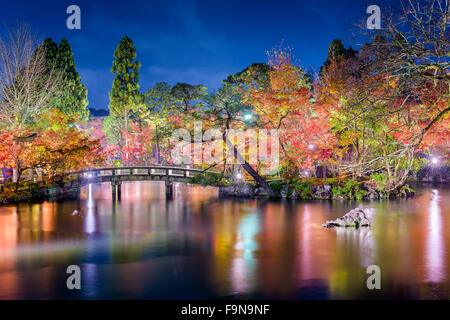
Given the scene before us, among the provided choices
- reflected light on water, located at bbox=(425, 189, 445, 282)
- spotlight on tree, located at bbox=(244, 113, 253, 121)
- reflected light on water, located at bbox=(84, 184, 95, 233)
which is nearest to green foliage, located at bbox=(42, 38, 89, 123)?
reflected light on water, located at bbox=(84, 184, 95, 233)

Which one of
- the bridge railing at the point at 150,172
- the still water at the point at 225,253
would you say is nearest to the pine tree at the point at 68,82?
the bridge railing at the point at 150,172

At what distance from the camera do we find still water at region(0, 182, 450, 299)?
384 inches

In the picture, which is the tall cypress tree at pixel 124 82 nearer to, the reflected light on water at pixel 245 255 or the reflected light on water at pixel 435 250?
the reflected light on water at pixel 245 255

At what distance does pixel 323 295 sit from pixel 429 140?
18.6 metres

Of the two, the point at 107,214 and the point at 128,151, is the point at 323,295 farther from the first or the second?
the point at 128,151

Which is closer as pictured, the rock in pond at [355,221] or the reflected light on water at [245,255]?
the reflected light on water at [245,255]

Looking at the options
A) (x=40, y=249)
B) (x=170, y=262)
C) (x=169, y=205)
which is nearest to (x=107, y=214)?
(x=169, y=205)

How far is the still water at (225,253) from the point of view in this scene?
32.0 ft

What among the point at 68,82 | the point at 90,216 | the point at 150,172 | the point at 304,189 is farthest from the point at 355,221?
the point at 68,82

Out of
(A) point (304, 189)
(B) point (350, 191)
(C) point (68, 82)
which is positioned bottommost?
(B) point (350, 191)

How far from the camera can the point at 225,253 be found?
1340 centimetres

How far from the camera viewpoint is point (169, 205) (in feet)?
88.2

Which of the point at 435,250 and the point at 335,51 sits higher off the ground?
the point at 335,51

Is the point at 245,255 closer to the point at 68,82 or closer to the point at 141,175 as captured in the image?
the point at 141,175
